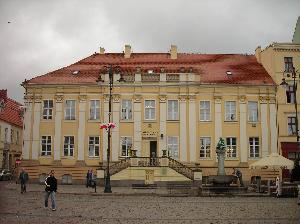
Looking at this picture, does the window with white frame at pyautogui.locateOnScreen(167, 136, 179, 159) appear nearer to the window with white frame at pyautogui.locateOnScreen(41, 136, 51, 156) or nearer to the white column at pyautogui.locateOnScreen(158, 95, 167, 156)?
the white column at pyautogui.locateOnScreen(158, 95, 167, 156)

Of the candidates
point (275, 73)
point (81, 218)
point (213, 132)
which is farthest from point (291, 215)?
point (275, 73)

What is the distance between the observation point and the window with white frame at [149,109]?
44.4 meters

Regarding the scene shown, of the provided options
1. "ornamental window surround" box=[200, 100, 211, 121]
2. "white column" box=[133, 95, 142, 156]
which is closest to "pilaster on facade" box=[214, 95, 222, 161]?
"ornamental window surround" box=[200, 100, 211, 121]

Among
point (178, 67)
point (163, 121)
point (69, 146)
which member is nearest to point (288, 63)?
point (178, 67)

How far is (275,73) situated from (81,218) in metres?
34.5

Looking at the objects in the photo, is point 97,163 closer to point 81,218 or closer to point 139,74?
point 139,74

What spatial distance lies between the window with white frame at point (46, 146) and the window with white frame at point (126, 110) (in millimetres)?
7807

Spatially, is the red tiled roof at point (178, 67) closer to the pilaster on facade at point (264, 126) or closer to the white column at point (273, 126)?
the pilaster on facade at point (264, 126)

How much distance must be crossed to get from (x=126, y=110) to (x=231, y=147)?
36.3 ft

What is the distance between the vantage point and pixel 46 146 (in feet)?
146

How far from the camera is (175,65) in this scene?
47750 mm

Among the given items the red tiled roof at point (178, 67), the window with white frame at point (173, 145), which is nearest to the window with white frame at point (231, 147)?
the window with white frame at point (173, 145)

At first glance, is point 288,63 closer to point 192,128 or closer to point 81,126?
point 192,128

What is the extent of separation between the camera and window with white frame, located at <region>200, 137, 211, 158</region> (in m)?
43.8
